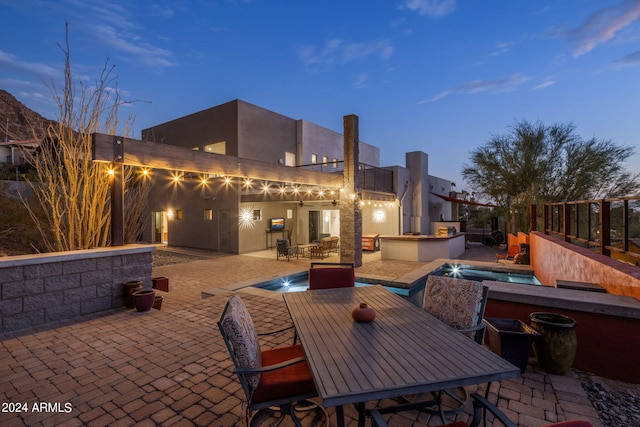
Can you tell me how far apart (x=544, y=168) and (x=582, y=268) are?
13976 mm

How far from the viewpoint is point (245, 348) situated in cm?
184

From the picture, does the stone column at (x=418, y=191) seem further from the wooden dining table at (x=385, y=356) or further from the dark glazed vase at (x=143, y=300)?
the wooden dining table at (x=385, y=356)

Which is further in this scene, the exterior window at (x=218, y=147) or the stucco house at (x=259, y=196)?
the exterior window at (x=218, y=147)

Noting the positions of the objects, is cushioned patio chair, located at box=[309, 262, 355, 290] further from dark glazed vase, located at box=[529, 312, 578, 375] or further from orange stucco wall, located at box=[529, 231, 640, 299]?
A: orange stucco wall, located at box=[529, 231, 640, 299]

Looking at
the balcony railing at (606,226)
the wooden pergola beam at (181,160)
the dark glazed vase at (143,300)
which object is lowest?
the dark glazed vase at (143,300)

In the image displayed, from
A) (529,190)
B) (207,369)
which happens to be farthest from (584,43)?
(207,369)

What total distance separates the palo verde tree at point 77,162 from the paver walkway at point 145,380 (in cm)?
158

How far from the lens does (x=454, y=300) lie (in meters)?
2.84

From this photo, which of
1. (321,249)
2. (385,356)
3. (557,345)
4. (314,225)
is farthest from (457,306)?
(314,225)

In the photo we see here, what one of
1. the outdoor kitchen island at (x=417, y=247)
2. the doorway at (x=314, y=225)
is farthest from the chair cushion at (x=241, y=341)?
the doorway at (x=314, y=225)

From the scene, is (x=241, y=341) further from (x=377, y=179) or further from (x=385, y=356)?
(x=377, y=179)

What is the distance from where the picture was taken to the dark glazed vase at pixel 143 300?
16.1ft

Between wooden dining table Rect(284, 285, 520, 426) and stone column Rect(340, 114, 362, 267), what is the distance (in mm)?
6586

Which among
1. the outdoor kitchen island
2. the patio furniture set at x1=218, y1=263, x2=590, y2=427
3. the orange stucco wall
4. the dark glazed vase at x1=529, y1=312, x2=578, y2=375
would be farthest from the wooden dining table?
the outdoor kitchen island
